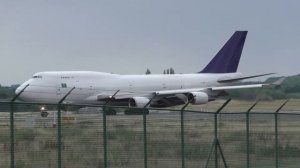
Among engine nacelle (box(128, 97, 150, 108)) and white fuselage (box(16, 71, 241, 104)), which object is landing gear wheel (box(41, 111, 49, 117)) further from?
engine nacelle (box(128, 97, 150, 108))

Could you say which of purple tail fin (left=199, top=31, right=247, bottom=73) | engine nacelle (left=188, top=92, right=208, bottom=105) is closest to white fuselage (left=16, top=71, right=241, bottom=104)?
purple tail fin (left=199, top=31, right=247, bottom=73)

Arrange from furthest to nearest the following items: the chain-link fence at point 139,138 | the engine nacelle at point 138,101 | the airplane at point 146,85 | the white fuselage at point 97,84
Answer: the airplane at point 146,85, the engine nacelle at point 138,101, the white fuselage at point 97,84, the chain-link fence at point 139,138

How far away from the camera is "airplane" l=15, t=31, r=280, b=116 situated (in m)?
45.2

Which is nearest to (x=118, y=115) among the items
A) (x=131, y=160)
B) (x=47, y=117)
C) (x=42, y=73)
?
(x=131, y=160)

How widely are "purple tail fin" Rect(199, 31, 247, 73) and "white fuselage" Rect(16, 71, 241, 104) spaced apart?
179cm

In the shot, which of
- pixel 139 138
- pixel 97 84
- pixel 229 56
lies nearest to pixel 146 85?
pixel 97 84

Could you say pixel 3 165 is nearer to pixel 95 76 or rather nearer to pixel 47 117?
pixel 47 117

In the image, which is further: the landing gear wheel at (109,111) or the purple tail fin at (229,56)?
the purple tail fin at (229,56)

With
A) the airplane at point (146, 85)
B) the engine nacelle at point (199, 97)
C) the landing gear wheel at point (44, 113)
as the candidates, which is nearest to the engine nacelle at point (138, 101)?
the airplane at point (146, 85)

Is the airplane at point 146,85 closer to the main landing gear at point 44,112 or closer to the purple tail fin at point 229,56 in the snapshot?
the purple tail fin at point 229,56

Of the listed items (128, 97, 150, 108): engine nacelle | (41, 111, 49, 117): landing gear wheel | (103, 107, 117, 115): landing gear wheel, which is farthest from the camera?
(128, 97, 150, 108): engine nacelle

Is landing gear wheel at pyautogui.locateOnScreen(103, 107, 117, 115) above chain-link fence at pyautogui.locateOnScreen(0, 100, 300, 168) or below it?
above

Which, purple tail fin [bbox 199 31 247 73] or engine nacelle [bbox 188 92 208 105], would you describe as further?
purple tail fin [bbox 199 31 247 73]

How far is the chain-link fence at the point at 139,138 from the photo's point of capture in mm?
12578
